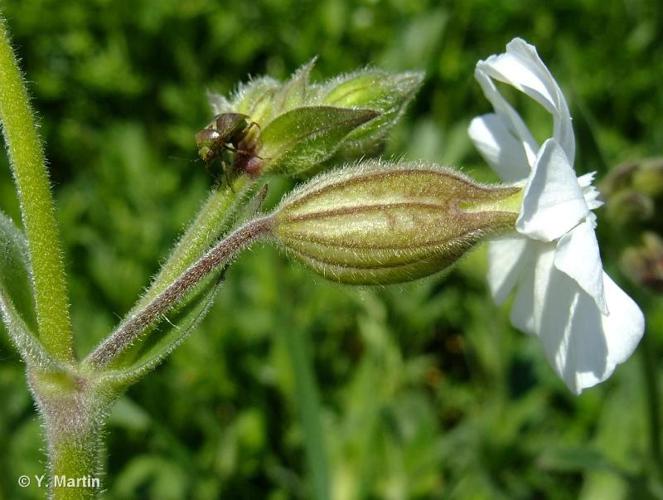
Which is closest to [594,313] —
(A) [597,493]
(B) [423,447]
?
(B) [423,447]

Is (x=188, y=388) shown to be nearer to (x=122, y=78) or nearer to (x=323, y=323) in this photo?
(x=323, y=323)

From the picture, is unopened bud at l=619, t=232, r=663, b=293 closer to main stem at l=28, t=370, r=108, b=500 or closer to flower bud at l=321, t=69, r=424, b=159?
flower bud at l=321, t=69, r=424, b=159

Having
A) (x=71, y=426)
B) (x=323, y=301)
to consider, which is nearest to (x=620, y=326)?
(x=71, y=426)

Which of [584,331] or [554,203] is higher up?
[554,203]

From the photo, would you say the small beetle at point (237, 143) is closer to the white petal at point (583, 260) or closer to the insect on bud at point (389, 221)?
the insect on bud at point (389, 221)

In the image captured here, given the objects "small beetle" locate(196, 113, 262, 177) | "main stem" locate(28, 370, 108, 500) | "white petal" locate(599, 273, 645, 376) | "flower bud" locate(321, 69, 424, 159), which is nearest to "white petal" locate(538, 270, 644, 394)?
"white petal" locate(599, 273, 645, 376)

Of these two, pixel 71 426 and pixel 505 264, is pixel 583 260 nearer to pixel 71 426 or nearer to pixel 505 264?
pixel 505 264

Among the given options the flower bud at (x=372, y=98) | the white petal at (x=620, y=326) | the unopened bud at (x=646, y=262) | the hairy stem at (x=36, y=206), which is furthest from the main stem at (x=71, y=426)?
the unopened bud at (x=646, y=262)
